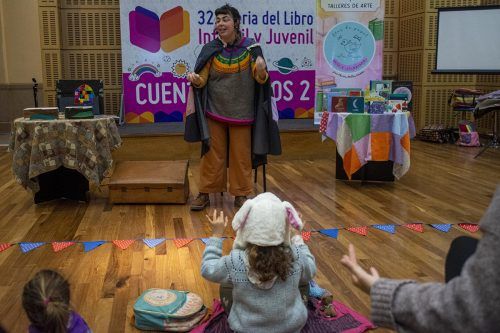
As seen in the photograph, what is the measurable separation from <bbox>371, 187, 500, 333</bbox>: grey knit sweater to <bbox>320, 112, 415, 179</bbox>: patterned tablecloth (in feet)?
12.5

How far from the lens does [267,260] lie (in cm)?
185

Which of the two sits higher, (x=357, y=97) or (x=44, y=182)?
(x=357, y=97)

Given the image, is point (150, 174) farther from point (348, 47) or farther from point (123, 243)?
point (348, 47)

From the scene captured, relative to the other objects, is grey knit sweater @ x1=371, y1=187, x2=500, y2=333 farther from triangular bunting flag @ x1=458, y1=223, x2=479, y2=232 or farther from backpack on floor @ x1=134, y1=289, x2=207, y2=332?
triangular bunting flag @ x1=458, y1=223, x2=479, y2=232

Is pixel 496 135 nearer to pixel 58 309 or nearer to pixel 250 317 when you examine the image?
pixel 250 317

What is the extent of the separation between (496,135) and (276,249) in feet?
20.3

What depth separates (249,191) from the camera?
4.24 metres

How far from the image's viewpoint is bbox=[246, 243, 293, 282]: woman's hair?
6.07 feet

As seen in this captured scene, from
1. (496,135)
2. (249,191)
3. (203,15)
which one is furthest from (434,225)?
(203,15)

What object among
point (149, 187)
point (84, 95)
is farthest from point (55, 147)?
point (84, 95)

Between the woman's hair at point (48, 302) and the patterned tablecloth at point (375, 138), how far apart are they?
356cm

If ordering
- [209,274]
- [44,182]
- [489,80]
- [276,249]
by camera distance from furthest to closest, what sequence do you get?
1. [489,80]
2. [44,182]
3. [209,274]
4. [276,249]

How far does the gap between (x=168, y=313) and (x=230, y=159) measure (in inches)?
80.3

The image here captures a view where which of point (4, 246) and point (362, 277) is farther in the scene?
point (4, 246)
